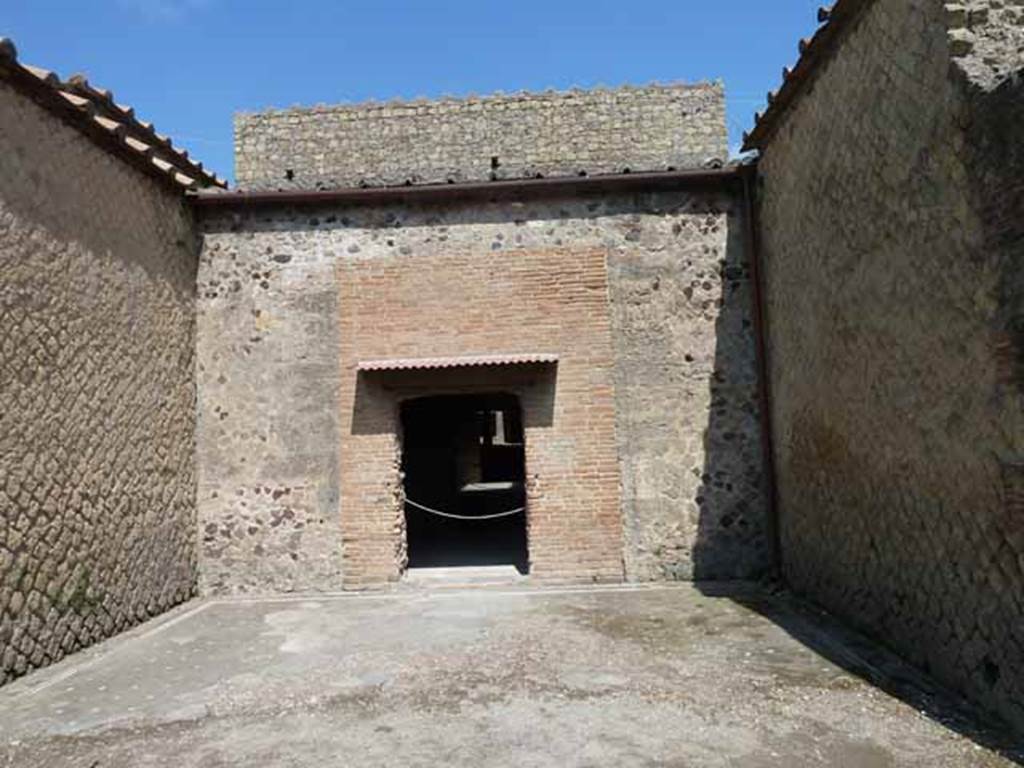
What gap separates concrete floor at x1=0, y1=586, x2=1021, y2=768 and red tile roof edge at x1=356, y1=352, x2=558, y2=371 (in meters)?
2.72

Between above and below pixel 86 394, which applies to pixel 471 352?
above

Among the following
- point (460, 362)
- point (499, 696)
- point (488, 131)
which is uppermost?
point (488, 131)

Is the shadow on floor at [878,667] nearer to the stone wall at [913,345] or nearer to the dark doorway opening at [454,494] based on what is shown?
the stone wall at [913,345]

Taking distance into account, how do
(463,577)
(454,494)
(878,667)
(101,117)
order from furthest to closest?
1. (454,494)
2. (463,577)
3. (101,117)
4. (878,667)

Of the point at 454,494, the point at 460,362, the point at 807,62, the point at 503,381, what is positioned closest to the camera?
the point at 807,62

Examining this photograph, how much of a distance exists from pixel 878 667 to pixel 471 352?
5171 millimetres

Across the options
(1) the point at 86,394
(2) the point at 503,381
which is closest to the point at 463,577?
(2) the point at 503,381

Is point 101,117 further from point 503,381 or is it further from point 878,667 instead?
point 878,667

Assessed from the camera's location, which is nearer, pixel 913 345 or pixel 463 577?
pixel 913 345

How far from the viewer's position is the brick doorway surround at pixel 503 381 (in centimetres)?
847

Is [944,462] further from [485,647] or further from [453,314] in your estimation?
[453,314]

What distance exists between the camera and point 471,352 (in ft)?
28.4

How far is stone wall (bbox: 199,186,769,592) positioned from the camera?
27.7 ft

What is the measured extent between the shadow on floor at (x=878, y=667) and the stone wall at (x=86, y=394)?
5.80 metres
